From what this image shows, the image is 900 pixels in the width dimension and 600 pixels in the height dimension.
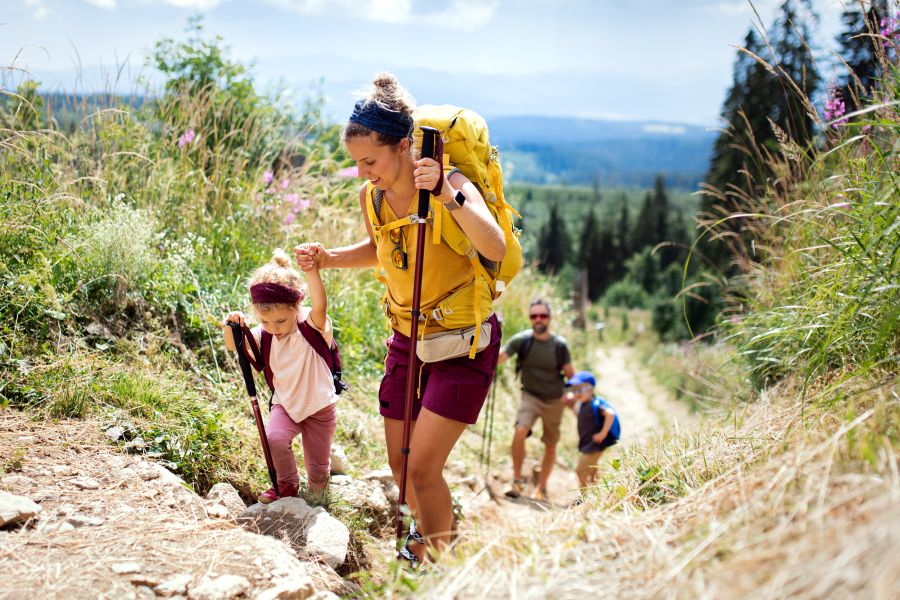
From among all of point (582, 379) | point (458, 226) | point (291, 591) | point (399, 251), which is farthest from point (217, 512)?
point (582, 379)

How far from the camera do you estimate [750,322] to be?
15.6 ft

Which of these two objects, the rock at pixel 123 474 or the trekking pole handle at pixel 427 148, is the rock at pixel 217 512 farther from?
the trekking pole handle at pixel 427 148

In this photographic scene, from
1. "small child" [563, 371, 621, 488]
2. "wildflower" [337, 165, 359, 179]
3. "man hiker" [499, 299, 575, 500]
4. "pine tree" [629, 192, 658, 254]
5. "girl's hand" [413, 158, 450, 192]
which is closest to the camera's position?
"girl's hand" [413, 158, 450, 192]

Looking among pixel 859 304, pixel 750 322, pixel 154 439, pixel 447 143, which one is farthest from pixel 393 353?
pixel 750 322

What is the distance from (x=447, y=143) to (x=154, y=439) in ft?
7.31

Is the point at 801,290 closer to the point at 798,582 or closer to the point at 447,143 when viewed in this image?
the point at 447,143

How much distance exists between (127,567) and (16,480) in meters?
0.94

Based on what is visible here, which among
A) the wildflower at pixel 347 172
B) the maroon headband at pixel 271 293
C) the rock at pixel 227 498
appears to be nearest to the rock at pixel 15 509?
the rock at pixel 227 498

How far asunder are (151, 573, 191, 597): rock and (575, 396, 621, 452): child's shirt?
4244mm

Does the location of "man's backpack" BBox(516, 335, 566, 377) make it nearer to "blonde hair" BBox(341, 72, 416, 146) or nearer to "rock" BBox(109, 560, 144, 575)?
"blonde hair" BBox(341, 72, 416, 146)

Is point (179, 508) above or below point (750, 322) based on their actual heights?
below

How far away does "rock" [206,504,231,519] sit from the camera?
10.8 ft

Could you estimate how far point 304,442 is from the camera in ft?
12.6

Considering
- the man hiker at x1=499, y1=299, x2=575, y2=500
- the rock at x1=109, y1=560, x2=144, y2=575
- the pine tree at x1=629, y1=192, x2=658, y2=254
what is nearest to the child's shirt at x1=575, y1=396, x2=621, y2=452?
the man hiker at x1=499, y1=299, x2=575, y2=500
